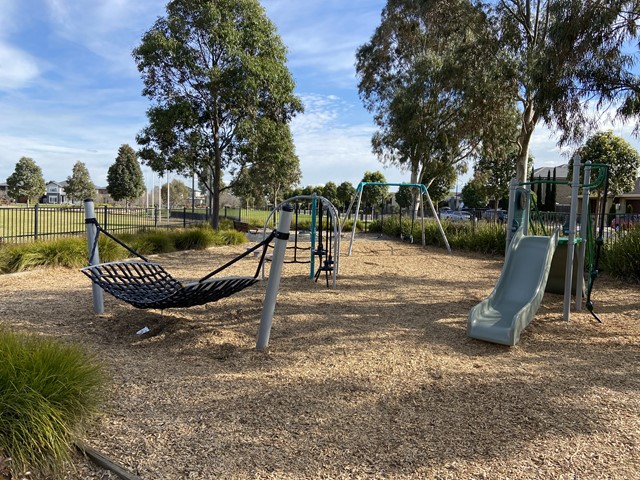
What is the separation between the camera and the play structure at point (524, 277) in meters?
4.36

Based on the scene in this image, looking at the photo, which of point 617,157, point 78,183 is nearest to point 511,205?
point 617,157

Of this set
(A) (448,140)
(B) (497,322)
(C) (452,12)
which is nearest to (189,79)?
(C) (452,12)

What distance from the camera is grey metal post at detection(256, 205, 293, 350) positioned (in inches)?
149

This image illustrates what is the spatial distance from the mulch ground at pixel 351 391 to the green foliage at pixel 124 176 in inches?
1793

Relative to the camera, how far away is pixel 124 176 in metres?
48.2

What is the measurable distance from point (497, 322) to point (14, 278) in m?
6.78

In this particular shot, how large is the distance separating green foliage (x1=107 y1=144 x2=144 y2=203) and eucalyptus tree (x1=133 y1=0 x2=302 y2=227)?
36697 millimetres

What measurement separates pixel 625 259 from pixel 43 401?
8.85m

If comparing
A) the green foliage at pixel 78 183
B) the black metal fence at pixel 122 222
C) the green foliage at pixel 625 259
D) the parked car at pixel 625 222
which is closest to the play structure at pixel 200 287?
the black metal fence at pixel 122 222

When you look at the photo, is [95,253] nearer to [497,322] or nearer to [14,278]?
[14,278]

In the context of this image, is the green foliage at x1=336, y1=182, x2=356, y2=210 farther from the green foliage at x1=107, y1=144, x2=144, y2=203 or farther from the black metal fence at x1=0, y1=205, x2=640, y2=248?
the green foliage at x1=107, y1=144, x2=144, y2=203

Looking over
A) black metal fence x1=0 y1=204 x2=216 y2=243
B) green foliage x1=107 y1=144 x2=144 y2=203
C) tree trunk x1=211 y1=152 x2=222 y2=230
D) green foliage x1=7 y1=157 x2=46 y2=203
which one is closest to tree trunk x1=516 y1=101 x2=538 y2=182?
tree trunk x1=211 y1=152 x2=222 y2=230

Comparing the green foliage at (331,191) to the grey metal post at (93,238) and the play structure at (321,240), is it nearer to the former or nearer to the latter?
the play structure at (321,240)

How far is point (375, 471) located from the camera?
7.21ft
